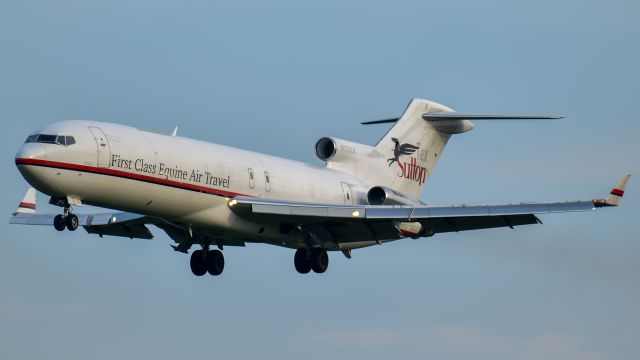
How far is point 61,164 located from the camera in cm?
3472

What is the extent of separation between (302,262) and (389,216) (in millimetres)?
3676

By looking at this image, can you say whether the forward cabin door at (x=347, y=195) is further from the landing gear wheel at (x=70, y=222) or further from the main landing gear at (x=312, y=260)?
the landing gear wheel at (x=70, y=222)

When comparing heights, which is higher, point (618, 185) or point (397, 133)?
point (618, 185)

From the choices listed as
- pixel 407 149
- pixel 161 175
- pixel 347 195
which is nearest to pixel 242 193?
pixel 161 175

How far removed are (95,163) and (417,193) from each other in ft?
46.3

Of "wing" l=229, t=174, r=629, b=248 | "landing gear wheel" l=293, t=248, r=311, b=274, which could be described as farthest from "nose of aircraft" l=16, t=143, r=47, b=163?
"landing gear wheel" l=293, t=248, r=311, b=274

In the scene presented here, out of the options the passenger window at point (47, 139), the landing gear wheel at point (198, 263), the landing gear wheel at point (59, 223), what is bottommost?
the landing gear wheel at point (198, 263)

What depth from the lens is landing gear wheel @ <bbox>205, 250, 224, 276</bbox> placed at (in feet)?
136

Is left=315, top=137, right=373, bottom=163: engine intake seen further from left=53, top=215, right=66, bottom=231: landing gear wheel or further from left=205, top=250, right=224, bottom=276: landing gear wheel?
left=53, top=215, right=66, bottom=231: landing gear wheel

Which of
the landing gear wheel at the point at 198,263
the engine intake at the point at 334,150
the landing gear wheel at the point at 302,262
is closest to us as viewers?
the landing gear wheel at the point at 302,262

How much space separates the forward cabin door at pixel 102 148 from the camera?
3528cm

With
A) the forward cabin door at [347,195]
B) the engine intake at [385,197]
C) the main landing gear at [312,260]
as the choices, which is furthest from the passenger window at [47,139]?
the engine intake at [385,197]

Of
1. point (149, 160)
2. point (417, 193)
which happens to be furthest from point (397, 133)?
point (149, 160)

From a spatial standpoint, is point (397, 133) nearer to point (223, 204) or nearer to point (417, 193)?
point (417, 193)
